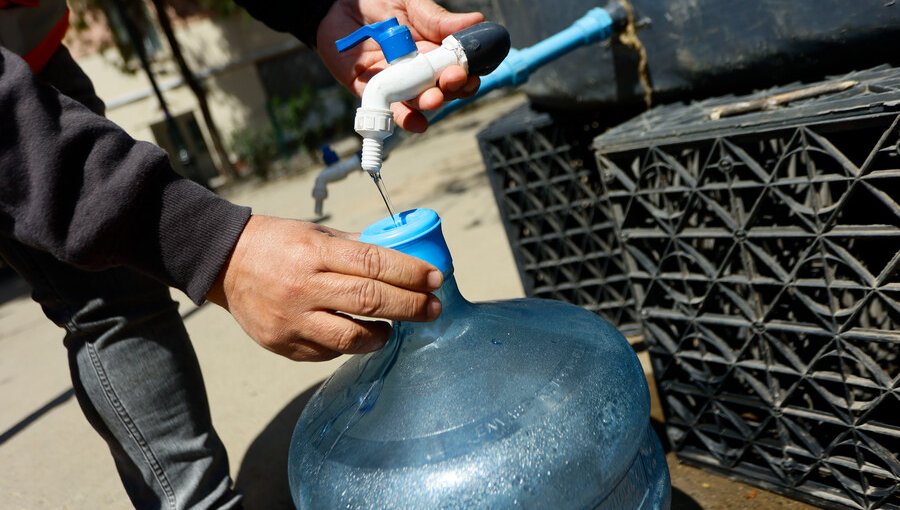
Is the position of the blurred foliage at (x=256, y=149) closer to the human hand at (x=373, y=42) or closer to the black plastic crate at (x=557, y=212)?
the black plastic crate at (x=557, y=212)

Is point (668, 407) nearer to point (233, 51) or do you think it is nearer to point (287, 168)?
point (287, 168)

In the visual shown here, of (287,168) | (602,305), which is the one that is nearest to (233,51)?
(287,168)

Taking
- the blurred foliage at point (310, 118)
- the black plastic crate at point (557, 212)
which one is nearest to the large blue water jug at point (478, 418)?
the black plastic crate at point (557, 212)

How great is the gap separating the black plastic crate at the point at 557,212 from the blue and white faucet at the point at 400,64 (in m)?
1.08

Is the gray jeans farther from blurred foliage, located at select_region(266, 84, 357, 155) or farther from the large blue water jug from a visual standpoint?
blurred foliage, located at select_region(266, 84, 357, 155)

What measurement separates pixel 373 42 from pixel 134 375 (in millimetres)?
945

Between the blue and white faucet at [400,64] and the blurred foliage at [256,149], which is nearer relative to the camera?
the blue and white faucet at [400,64]

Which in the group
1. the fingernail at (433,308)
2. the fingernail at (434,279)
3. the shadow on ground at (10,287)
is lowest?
the shadow on ground at (10,287)

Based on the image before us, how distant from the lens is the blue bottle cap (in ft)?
3.42

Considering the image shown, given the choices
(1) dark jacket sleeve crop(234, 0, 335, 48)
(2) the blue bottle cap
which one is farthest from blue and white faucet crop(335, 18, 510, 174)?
(1) dark jacket sleeve crop(234, 0, 335, 48)

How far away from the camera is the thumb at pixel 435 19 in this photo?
1476 mm

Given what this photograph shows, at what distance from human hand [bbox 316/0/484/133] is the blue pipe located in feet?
0.67

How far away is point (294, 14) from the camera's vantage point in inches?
67.3

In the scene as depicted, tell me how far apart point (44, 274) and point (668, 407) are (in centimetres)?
157
